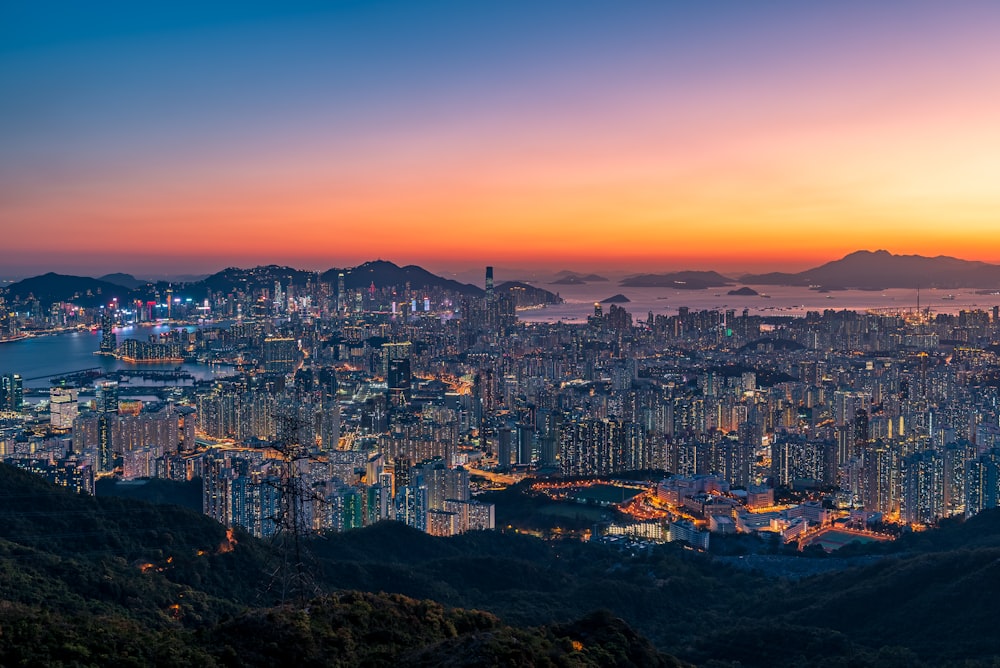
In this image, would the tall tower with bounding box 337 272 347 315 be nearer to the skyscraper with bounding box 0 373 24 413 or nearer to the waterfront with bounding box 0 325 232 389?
the waterfront with bounding box 0 325 232 389

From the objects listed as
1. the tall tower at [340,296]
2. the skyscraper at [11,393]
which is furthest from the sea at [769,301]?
the skyscraper at [11,393]

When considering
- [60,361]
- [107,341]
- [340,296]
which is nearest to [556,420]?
[60,361]

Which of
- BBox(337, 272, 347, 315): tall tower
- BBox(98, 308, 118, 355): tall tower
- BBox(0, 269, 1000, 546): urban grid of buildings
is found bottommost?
BBox(0, 269, 1000, 546): urban grid of buildings

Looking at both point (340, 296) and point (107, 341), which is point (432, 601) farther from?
point (340, 296)

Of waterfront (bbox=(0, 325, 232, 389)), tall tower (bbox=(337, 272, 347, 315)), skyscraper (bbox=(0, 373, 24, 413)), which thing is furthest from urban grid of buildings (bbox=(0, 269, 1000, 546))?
tall tower (bbox=(337, 272, 347, 315))

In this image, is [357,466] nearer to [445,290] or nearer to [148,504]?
[148,504]

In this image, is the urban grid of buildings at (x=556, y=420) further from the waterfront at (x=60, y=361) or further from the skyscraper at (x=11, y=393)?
the waterfront at (x=60, y=361)
